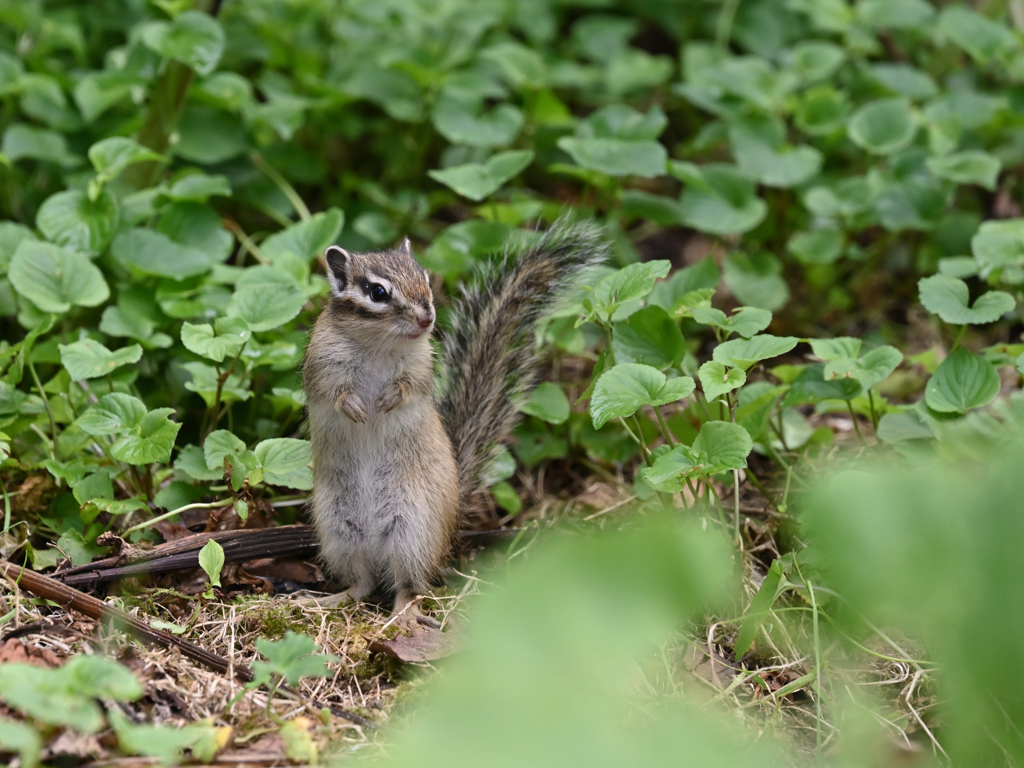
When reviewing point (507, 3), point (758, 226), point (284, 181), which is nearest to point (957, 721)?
point (758, 226)

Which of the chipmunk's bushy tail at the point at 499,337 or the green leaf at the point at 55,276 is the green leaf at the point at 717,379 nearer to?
the chipmunk's bushy tail at the point at 499,337

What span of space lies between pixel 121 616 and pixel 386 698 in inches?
26.6

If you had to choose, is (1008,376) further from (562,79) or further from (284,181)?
(284,181)

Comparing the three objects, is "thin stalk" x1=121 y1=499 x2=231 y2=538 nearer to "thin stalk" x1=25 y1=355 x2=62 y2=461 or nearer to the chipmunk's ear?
"thin stalk" x1=25 y1=355 x2=62 y2=461

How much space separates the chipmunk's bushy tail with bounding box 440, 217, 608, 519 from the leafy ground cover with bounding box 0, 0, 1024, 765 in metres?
0.14

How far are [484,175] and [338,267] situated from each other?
909 mm

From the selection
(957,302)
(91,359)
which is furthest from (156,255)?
(957,302)

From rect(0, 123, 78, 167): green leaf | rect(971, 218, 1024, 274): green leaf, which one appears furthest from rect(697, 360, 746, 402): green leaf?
rect(0, 123, 78, 167): green leaf

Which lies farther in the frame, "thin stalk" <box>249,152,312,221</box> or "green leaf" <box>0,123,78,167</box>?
"thin stalk" <box>249,152,312,221</box>

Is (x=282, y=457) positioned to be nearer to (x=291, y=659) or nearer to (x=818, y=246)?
(x=291, y=659)

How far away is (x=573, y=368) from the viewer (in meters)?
4.01

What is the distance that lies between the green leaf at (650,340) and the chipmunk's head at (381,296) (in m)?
0.59

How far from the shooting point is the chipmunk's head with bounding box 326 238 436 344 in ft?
9.16

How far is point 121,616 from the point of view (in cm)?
234
